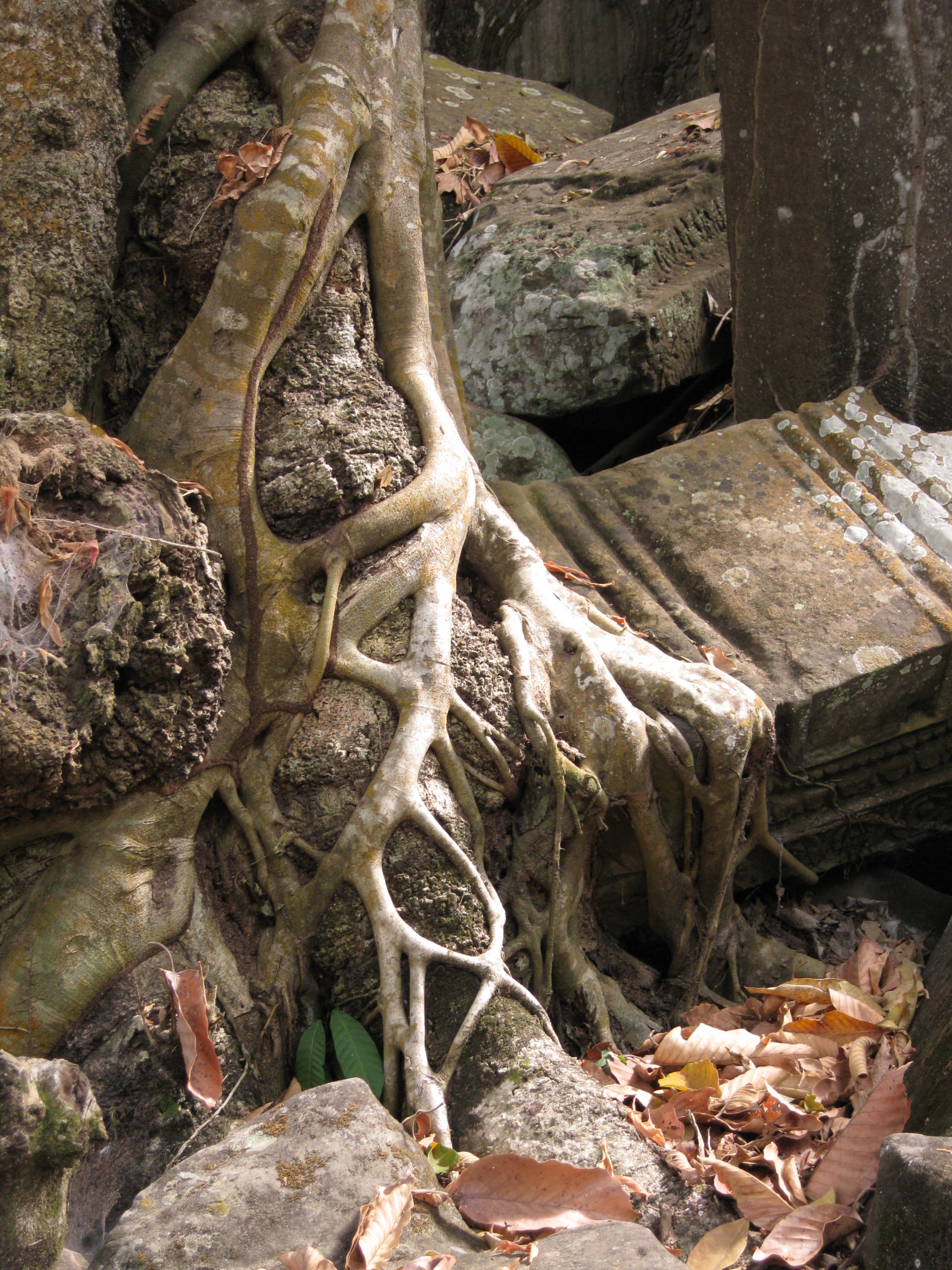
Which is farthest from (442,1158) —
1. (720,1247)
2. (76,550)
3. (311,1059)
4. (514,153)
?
(514,153)

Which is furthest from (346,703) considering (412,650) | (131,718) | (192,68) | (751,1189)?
(192,68)

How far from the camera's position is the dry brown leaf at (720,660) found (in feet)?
9.48

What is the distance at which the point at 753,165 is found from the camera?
3.74m

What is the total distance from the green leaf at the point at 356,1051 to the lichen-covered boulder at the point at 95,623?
566mm

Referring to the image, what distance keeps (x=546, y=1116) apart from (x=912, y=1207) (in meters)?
0.64

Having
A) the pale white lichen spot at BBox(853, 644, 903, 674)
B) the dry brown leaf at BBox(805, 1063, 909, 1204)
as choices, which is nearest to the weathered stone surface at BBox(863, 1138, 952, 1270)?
the dry brown leaf at BBox(805, 1063, 909, 1204)

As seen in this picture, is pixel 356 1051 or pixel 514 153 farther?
pixel 514 153

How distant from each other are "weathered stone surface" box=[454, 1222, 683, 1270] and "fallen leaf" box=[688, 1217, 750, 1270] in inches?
12.3

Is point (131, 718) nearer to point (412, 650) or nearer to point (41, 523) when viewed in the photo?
point (41, 523)

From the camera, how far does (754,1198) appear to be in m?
1.82

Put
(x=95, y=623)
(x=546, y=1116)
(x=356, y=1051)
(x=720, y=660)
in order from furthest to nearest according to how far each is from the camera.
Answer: (x=720, y=660), (x=356, y=1051), (x=546, y=1116), (x=95, y=623)

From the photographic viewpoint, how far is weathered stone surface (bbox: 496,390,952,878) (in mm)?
2963

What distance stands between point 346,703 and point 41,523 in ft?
2.38

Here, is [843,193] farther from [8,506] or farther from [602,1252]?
[602,1252]
